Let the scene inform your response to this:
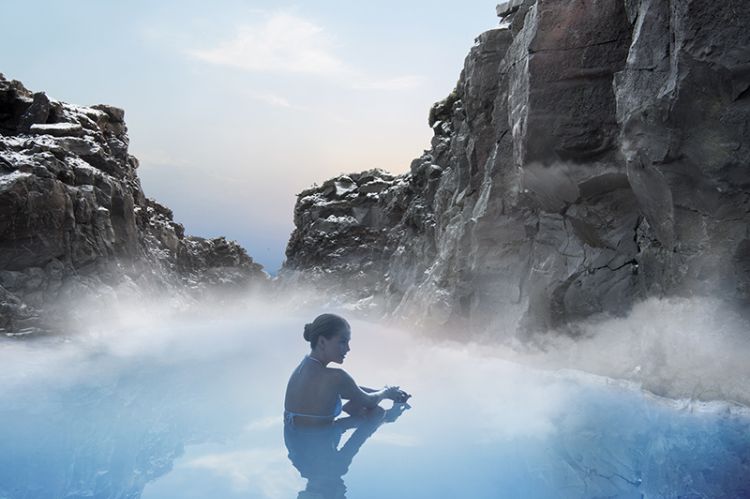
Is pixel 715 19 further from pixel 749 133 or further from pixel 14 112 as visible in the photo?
pixel 14 112

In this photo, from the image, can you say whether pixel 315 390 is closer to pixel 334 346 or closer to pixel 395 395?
pixel 334 346

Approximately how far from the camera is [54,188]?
17016 millimetres

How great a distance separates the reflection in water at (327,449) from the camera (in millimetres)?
4191

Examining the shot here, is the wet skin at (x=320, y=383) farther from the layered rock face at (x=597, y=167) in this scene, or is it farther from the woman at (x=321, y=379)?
the layered rock face at (x=597, y=167)

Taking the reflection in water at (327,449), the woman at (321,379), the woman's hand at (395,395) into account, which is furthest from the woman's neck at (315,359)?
the woman's hand at (395,395)

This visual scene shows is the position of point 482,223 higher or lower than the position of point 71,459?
higher

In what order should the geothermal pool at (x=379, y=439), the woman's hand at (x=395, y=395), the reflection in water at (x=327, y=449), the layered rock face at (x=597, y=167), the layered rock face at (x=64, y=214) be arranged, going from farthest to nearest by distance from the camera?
the layered rock face at (x=64, y=214) < the layered rock face at (x=597, y=167) < the woman's hand at (x=395, y=395) < the geothermal pool at (x=379, y=439) < the reflection in water at (x=327, y=449)

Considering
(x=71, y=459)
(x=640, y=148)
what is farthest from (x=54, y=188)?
(x=640, y=148)

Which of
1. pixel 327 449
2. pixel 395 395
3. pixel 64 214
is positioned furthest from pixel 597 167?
pixel 64 214

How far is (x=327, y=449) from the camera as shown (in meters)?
5.02

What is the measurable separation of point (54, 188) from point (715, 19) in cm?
1759

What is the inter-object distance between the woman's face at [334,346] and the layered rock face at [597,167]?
5.32m

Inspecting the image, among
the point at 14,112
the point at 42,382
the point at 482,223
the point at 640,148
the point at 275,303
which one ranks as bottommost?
the point at 275,303

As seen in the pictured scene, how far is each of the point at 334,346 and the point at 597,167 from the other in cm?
646
